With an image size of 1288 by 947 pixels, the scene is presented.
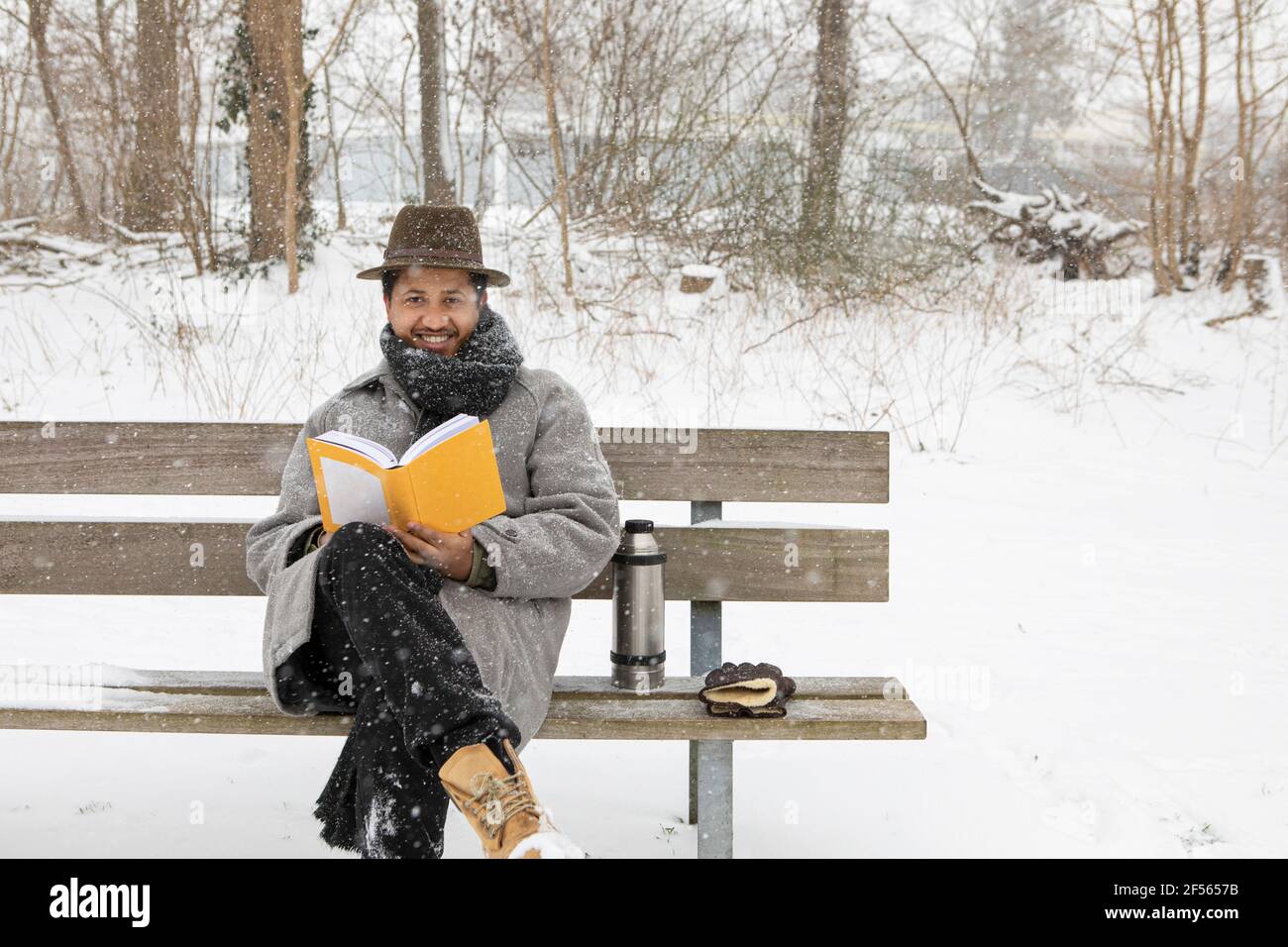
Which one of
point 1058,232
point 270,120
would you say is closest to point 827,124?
point 1058,232

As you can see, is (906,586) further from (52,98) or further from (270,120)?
(52,98)

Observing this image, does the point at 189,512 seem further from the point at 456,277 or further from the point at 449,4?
the point at 449,4

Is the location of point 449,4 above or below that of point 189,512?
above

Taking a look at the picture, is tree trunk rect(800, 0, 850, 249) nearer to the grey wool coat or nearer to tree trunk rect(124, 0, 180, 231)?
tree trunk rect(124, 0, 180, 231)

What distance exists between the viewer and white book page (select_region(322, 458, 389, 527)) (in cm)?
234

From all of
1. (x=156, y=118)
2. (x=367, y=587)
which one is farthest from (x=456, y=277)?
(x=156, y=118)

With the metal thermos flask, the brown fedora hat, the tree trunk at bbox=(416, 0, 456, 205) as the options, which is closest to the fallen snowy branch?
the tree trunk at bbox=(416, 0, 456, 205)

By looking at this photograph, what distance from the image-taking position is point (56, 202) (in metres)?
10.7

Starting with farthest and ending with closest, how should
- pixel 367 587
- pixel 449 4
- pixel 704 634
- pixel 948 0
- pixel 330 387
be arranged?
pixel 948 0 → pixel 449 4 → pixel 330 387 → pixel 704 634 → pixel 367 587

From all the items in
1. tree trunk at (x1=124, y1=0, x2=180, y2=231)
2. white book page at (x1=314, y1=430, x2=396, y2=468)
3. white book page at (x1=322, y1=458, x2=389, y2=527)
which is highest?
tree trunk at (x1=124, y1=0, x2=180, y2=231)

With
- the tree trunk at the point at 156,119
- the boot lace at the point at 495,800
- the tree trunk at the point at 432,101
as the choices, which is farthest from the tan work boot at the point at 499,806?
the tree trunk at the point at 156,119
